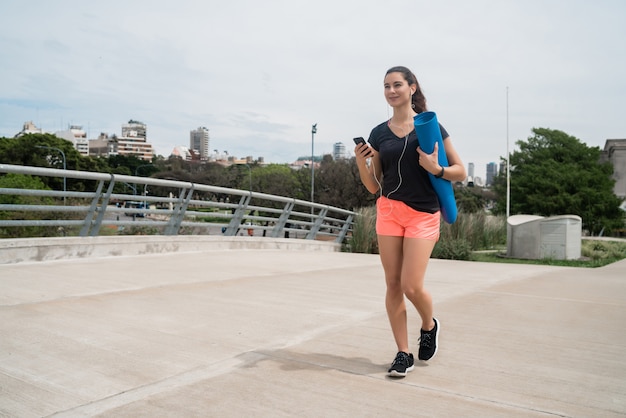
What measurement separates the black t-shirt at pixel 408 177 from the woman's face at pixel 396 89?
21cm

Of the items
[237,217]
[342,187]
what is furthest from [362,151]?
[342,187]

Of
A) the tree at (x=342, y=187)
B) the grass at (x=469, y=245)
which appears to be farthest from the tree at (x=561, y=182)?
the grass at (x=469, y=245)

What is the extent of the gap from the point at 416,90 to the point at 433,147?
22.0 inches

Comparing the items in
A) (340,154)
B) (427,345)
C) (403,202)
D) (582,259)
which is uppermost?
(340,154)

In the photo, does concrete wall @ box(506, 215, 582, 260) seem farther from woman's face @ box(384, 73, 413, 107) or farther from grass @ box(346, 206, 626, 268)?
woman's face @ box(384, 73, 413, 107)

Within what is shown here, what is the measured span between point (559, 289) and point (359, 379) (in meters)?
4.83

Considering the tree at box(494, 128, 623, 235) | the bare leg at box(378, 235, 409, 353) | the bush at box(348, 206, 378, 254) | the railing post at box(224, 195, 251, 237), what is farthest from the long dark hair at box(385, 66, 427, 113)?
the tree at box(494, 128, 623, 235)

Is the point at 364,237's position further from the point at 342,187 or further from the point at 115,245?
the point at 342,187

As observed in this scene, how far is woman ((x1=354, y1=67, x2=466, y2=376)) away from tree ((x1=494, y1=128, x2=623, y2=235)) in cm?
4089

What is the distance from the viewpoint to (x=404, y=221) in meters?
3.51

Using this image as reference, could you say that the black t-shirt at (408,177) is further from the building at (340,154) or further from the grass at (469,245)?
the building at (340,154)

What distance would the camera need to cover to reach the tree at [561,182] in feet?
137

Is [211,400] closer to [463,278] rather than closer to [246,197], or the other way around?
[463,278]

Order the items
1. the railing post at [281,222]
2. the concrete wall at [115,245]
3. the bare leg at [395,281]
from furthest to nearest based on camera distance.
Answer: the railing post at [281,222]
the concrete wall at [115,245]
the bare leg at [395,281]
